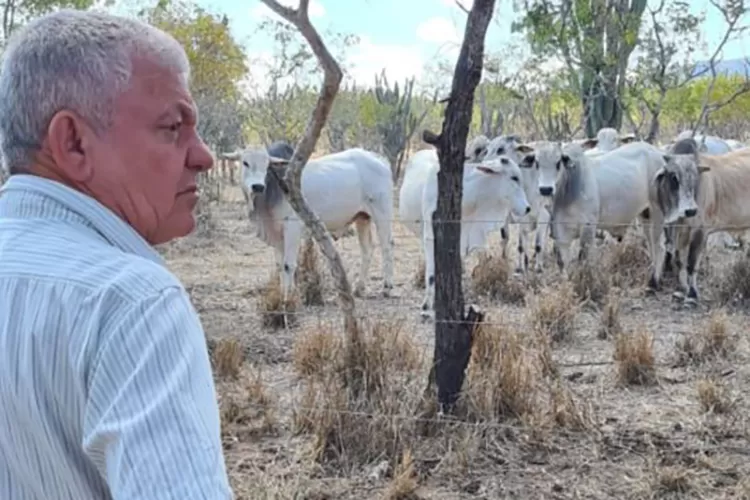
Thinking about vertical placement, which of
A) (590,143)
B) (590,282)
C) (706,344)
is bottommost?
(706,344)

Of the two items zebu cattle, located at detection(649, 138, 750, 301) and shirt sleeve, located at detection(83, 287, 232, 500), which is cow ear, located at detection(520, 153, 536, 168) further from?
shirt sleeve, located at detection(83, 287, 232, 500)

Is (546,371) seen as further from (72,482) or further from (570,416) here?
(72,482)

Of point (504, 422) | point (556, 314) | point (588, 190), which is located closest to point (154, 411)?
point (504, 422)

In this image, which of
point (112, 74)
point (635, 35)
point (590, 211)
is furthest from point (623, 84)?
point (112, 74)

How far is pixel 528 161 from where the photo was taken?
1087 centimetres

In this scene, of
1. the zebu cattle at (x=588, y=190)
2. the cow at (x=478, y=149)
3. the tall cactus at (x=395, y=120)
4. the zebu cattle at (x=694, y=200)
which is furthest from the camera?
the tall cactus at (x=395, y=120)

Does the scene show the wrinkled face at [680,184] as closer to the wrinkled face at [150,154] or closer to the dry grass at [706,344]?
the dry grass at [706,344]

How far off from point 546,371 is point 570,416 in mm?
701

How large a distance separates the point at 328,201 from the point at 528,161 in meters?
2.41

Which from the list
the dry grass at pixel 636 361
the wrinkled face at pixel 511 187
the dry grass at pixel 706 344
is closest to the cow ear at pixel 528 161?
the wrinkled face at pixel 511 187

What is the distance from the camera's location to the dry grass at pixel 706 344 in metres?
6.49

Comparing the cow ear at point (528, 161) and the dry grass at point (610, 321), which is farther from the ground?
the cow ear at point (528, 161)

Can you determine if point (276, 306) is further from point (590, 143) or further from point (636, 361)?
point (590, 143)

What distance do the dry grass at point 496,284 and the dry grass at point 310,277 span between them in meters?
1.46
